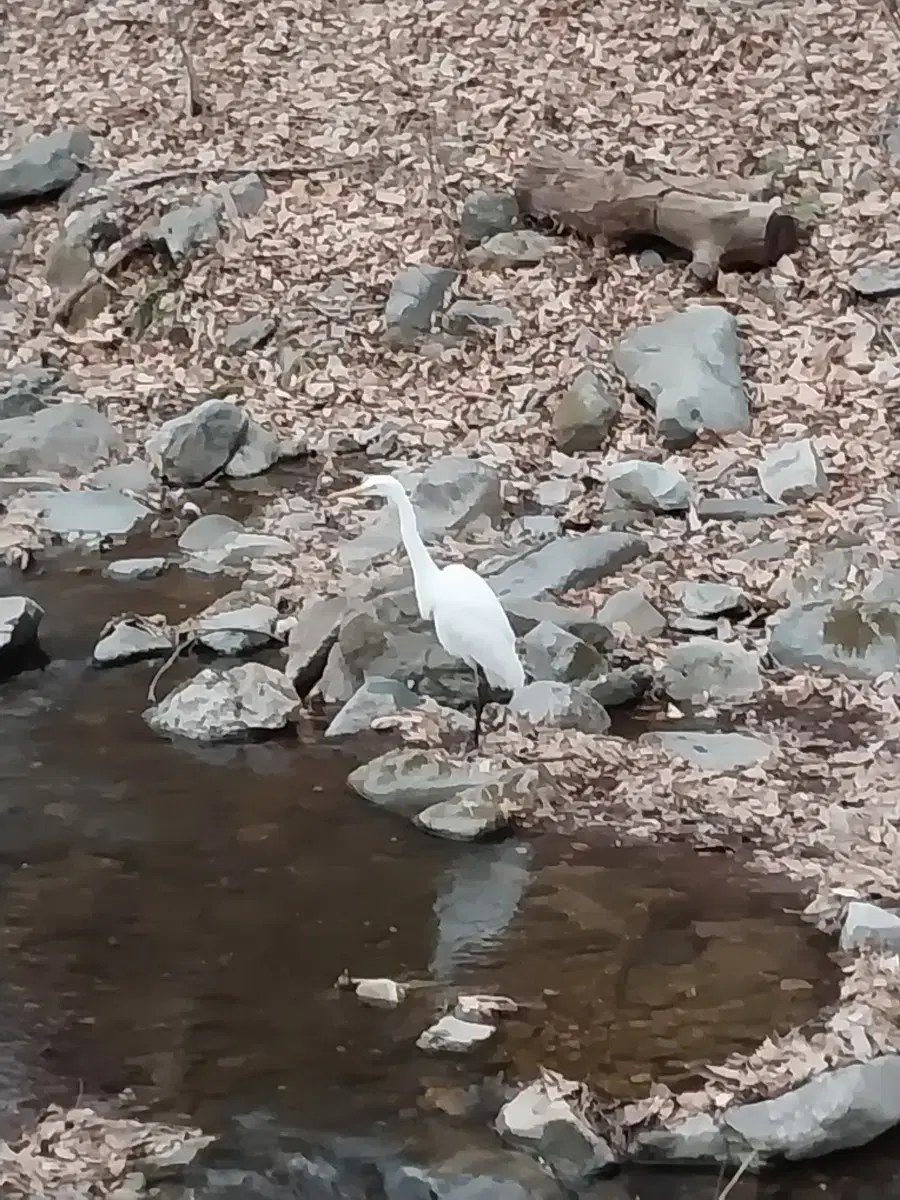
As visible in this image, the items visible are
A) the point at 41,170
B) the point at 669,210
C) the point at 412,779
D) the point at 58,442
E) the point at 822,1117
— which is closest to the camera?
the point at 822,1117

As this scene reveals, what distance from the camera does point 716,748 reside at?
4.49m

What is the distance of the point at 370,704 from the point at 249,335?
143 inches

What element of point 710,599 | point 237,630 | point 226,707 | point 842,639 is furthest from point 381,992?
point 710,599

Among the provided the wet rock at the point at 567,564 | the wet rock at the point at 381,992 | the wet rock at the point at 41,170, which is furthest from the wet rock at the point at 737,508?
the wet rock at the point at 41,170

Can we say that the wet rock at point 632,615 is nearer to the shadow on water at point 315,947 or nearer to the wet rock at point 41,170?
the shadow on water at point 315,947

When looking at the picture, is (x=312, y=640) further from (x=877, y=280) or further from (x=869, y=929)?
(x=877, y=280)

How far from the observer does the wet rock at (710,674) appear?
4.86 meters

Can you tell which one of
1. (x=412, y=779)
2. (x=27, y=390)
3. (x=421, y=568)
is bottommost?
(x=27, y=390)

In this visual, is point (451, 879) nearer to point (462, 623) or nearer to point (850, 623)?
point (462, 623)

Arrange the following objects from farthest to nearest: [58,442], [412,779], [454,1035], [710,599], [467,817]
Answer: [58,442]
[710,599]
[412,779]
[467,817]
[454,1035]

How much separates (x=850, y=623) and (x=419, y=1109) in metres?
2.52

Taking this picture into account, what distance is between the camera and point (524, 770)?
4.39 meters

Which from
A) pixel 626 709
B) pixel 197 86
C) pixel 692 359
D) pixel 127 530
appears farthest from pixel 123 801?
pixel 197 86

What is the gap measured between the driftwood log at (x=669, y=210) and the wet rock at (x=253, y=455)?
1.92 metres
